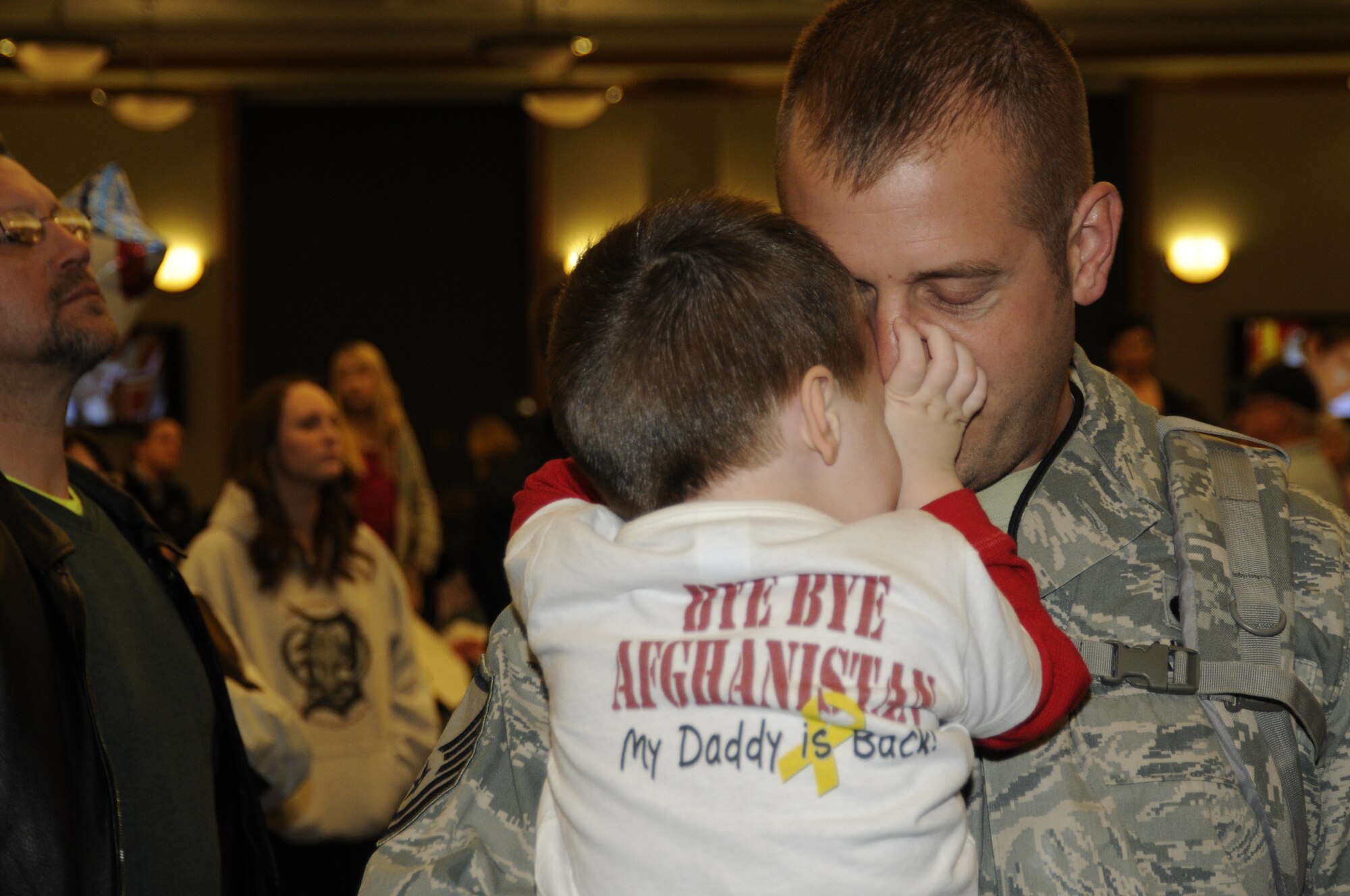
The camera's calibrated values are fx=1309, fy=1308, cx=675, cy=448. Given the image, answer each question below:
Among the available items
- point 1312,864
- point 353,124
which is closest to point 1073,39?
point 353,124

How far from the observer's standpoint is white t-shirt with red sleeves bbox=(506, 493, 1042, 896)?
1.10 m

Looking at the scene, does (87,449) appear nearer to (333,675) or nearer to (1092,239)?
(333,675)

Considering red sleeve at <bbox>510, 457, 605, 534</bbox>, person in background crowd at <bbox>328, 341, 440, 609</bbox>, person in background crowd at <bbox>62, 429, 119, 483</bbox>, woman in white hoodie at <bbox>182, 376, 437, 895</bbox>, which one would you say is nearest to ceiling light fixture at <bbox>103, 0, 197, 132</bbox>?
person in background crowd at <bbox>328, 341, 440, 609</bbox>

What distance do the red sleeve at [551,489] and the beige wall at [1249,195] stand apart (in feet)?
28.9

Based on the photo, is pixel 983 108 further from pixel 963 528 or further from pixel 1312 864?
pixel 1312 864

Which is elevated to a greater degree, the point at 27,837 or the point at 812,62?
the point at 812,62

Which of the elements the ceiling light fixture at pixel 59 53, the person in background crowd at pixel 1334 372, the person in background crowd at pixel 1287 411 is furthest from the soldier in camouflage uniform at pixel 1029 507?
the ceiling light fixture at pixel 59 53

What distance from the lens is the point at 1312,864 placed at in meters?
1.35

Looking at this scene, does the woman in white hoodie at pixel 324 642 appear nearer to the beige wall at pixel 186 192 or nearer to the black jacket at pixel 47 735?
the black jacket at pixel 47 735

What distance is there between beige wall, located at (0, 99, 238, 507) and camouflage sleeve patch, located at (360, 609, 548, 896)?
8.77m

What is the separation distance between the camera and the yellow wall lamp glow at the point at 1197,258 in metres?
9.36

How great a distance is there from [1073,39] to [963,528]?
863 centimetres

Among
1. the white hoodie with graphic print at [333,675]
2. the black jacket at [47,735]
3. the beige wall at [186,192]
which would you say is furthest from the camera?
the beige wall at [186,192]

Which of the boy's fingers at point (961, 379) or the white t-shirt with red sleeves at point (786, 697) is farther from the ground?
the boy's fingers at point (961, 379)
